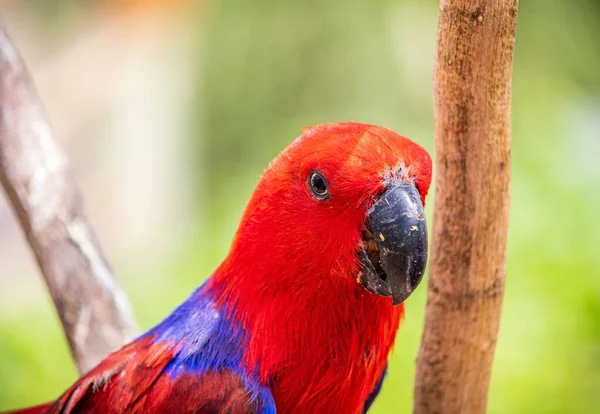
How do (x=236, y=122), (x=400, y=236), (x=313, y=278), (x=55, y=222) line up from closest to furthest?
1. (x=400, y=236)
2. (x=313, y=278)
3. (x=55, y=222)
4. (x=236, y=122)

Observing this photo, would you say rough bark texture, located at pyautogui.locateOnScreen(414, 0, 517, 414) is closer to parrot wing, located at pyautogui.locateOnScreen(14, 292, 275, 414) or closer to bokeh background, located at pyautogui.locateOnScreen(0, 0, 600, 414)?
parrot wing, located at pyautogui.locateOnScreen(14, 292, 275, 414)

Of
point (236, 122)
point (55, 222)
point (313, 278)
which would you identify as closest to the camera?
point (313, 278)

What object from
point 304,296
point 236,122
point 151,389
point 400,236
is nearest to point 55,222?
point 151,389

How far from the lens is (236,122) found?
483cm

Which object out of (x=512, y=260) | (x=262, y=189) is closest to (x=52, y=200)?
(x=262, y=189)

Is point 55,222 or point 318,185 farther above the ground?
point 55,222

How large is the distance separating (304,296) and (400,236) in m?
0.24

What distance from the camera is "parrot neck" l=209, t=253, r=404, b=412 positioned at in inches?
48.8

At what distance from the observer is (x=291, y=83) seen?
4621 mm

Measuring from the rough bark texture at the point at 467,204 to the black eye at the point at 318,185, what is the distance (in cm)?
27

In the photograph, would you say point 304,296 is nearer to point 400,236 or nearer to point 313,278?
point 313,278

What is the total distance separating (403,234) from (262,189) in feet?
1.09

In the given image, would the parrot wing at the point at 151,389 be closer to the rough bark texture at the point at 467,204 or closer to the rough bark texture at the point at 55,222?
the rough bark texture at the point at 55,222

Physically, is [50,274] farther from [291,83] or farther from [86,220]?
[291,83]
